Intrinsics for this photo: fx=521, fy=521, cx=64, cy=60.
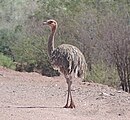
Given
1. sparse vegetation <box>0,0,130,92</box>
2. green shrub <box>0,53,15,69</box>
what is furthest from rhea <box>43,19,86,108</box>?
green shrub <box>0,53,15,69</box>

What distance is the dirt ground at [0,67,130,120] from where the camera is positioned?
11.3 metres

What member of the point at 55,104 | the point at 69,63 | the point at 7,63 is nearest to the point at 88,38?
the point at 7,63

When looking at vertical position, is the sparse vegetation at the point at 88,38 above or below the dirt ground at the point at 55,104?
above

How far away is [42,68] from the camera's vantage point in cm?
2862

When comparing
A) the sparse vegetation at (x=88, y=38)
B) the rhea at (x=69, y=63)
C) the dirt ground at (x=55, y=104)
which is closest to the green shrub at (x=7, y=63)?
the sparse vegetation at (x=88, y=38)

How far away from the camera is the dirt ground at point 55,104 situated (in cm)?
1130

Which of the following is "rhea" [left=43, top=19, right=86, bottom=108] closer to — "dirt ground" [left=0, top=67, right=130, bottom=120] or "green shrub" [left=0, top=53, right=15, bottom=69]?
"dirt ground" [left=0, top=67, right=130, bottom=120]

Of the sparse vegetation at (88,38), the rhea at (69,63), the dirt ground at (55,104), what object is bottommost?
the dirt ground at (55,104)

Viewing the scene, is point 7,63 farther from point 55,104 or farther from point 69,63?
point 69,63

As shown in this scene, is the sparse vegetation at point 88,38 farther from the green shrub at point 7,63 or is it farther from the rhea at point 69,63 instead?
the rhea at point 69,63

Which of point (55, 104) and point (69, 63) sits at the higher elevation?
point (69, 63)

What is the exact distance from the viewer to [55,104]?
43.9 feet

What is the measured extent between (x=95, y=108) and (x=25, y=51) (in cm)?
1621

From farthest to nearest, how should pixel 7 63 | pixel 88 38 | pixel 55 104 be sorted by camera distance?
pixel 7 63 → pixel 88 38 → pixel 55 104
